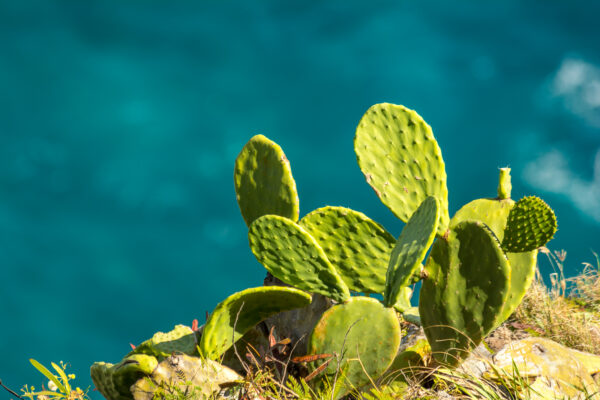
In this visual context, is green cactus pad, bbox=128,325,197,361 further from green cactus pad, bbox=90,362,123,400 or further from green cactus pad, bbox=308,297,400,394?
green cactus pad, bbox=308,297,400,394

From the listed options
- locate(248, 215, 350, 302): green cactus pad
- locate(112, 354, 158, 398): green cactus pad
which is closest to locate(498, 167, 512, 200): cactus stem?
locate(248, 215, 350, 302): green cactus pad

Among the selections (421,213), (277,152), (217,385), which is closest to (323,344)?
(217,385)

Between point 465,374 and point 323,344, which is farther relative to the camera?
point 323,344

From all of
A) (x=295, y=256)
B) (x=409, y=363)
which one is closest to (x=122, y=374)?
(x=295, y=256)

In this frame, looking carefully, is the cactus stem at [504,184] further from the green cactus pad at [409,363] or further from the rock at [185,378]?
the rock at [185,378]

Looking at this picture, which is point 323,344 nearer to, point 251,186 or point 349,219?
point 349,219

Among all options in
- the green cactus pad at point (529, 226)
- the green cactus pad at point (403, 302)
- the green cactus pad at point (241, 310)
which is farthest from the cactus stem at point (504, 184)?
the green cactus pad at point (241, 310)
